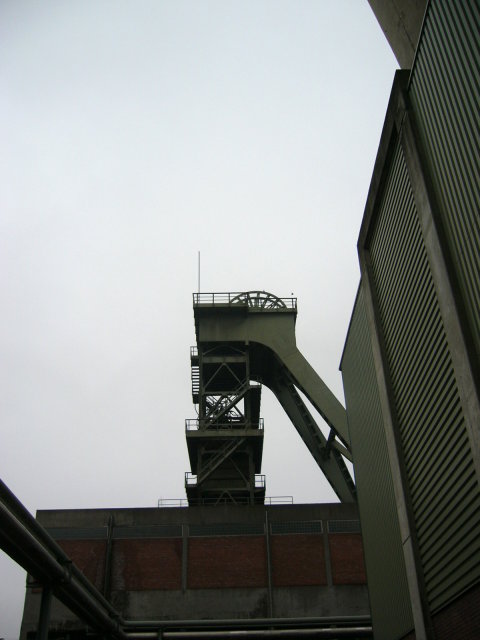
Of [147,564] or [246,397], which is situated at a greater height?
[246,397]

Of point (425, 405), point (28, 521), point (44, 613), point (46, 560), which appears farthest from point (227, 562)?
point (28, 521)

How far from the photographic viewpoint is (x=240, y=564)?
24891 millimetres

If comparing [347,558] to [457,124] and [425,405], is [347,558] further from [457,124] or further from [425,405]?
[457,124]

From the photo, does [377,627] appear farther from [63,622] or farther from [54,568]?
[63,622]

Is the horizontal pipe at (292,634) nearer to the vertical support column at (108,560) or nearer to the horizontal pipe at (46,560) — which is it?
the horizontal pipe at (46,560)

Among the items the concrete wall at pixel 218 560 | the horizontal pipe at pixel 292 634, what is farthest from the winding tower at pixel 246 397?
the horizontal pipe at pixel 292 634

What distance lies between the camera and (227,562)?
25.0m

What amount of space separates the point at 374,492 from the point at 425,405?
4.48m

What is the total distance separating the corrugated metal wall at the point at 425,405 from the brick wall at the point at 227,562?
15659 millimetres

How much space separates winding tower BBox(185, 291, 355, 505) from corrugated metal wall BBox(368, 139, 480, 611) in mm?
17546

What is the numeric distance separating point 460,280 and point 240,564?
19.6 m

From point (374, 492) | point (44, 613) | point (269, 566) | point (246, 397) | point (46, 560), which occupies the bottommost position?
point (44, 613)

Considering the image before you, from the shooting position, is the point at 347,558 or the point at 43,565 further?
the point at 347,558

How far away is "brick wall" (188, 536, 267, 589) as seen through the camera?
963 inches
